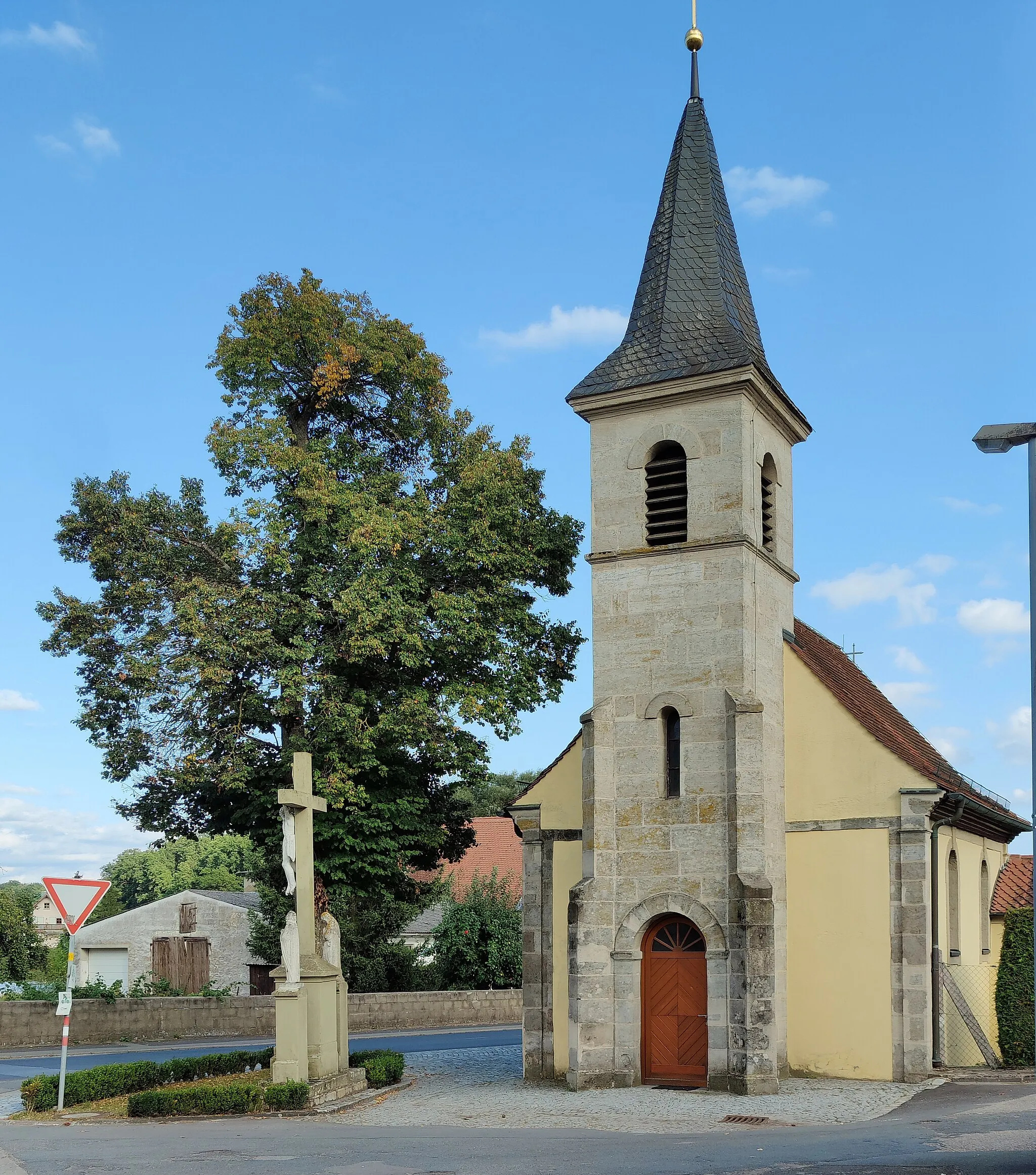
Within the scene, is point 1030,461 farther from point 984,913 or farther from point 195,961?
point 195,961

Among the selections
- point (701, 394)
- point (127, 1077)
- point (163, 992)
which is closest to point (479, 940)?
point (163, 992)

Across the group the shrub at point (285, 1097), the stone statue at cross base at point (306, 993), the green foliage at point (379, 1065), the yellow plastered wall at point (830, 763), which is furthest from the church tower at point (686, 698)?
the shrub at point (285, 1097)

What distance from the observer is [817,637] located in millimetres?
27531

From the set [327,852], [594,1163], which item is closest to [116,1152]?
[594,1163]

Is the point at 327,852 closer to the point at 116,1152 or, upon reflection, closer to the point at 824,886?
the point at 824,886

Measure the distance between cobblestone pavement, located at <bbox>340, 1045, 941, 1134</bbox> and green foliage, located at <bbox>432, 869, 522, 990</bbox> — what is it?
1817 centimetres

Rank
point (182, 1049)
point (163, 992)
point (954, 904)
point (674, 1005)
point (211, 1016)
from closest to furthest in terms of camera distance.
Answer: point (674, 1005) → point (954, 904) → point (182, 1049) → point (211, 1016) → point (163, 992)

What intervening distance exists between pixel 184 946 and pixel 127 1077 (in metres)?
29.7

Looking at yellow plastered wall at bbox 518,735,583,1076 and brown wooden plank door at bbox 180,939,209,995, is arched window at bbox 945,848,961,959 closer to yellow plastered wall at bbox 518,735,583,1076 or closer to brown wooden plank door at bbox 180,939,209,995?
yellow plastered wall at bbox 518,735,583,1076

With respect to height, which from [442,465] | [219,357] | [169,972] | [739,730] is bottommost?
[169,972]

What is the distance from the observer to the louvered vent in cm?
2284

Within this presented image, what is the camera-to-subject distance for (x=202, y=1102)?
17234 millimetres

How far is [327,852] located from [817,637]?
35.7 ft

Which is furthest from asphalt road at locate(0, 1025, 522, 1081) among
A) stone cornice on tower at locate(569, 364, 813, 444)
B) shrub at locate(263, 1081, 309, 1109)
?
stone cornice on tower at locate(569, 364, 813, 444)
